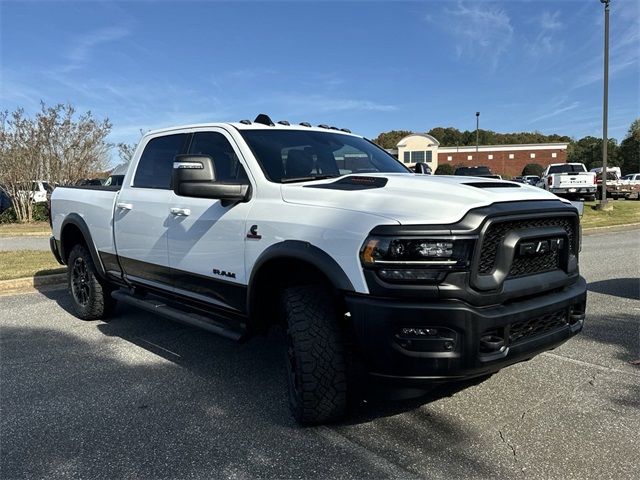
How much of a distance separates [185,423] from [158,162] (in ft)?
8.26

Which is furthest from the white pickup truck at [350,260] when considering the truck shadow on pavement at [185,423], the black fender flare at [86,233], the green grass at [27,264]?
the green grass at [27,264]

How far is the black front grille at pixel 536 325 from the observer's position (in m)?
Result: 2.93

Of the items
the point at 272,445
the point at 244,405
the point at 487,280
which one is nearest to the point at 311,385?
the point at 272,445

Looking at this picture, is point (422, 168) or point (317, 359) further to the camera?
point (422, 168)

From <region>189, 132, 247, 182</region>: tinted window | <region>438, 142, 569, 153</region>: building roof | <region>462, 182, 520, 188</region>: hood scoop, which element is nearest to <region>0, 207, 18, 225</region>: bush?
<region>189, 132, 247, 182</region>: tinted window

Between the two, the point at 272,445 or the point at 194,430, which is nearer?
the point at 272,445

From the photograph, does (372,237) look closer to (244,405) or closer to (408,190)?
(408,190)

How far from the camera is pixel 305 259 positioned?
312cm

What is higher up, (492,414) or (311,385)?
(311,385)

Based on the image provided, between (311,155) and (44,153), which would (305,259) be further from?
(44,153)

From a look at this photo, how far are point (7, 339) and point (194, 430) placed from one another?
3051 millimetres

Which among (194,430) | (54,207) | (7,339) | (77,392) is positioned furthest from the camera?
(54,207)

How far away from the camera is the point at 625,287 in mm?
7117

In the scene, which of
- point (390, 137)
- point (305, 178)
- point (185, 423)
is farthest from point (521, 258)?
point (390, 137)
